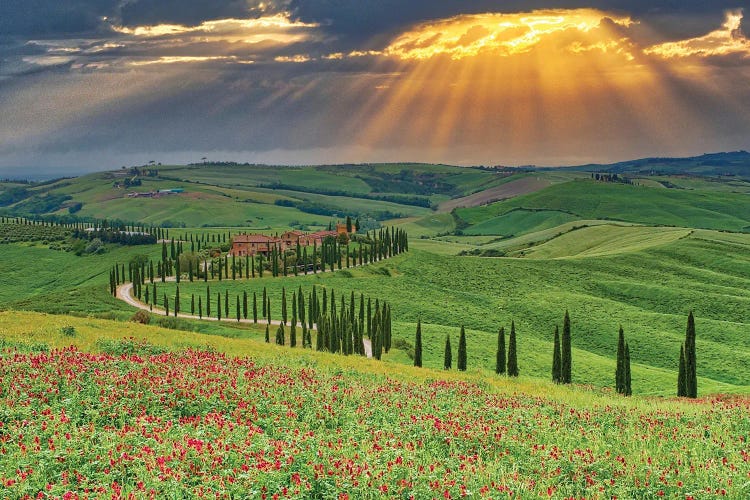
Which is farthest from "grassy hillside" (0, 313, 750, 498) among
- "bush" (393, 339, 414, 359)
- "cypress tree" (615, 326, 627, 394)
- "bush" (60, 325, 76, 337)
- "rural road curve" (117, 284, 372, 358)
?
"rural road curve" (117, 284, 372, 358)

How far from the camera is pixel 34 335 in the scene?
130 ft

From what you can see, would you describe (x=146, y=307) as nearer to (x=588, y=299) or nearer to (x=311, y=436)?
(x=588, y=299)

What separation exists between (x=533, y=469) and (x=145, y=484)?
10.9m

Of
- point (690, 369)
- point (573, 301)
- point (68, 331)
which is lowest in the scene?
point (573, 301)

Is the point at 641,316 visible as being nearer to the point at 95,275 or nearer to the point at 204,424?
the point at 204,424

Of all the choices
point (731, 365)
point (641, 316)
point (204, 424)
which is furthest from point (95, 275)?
point (204, 424)

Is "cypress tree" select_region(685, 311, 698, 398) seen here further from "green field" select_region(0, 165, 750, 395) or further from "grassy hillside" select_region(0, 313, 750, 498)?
"grassy hillside" select_region(0, 313, 750, 498)

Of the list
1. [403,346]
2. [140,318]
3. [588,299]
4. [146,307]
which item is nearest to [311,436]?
[140,318]

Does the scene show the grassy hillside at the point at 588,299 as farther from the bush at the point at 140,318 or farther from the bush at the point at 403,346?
the bush at the point at 140,318

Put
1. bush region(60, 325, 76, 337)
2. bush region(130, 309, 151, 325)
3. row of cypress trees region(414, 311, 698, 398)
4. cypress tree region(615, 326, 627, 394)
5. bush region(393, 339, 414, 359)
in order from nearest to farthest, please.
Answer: bush region(60, 325, 76, 337) < row of cypress trees region(414, 311, 698, 398) < cypress tree region(615, 326, 627, 394) < bush region(130, 309, 151, 325) < bush region(393, 339, 414, 359)

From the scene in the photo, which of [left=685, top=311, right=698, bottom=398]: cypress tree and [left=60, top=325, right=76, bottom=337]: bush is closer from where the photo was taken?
[left=60, top=325, right=76, bottom=337]: bush

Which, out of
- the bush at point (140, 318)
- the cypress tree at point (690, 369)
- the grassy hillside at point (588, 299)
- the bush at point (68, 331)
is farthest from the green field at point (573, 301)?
the bush at point (68, 331)

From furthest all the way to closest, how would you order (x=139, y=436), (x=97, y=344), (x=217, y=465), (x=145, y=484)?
(x=97, y=344), (x=139, y=436), (x=217, y=465), (x=145, y=484)

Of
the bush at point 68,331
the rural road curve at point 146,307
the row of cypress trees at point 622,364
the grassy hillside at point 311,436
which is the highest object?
the grassy hillside at point 311,436
